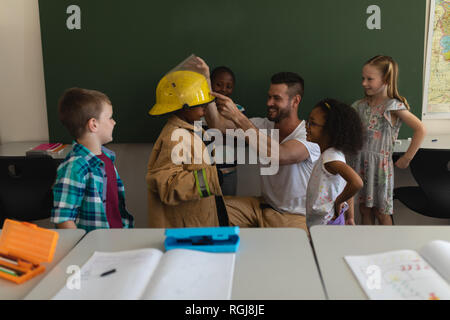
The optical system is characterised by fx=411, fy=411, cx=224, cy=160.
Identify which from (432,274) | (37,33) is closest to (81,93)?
(432,274)

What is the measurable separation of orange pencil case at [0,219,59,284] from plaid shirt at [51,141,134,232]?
39 centimetres

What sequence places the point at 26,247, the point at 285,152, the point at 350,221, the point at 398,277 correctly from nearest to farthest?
the point at 398,277 < the point at 26,247 < the point at 350,221 < the point at 285,152

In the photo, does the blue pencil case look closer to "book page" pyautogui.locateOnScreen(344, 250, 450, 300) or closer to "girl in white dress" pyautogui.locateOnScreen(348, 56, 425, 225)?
"book page" pyautogui.locateOnScreen(344, 250, 450, 300)

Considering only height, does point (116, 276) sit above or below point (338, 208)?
above

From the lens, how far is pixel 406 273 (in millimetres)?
1015

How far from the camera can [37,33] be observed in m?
3.11

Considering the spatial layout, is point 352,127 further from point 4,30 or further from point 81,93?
point 4,30

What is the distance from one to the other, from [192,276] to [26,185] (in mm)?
1735

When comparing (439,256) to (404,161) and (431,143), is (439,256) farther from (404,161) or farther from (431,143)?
(431,143)

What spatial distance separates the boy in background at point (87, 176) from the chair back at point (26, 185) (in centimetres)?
73

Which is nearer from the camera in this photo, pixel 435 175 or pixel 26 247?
pixel 26 247

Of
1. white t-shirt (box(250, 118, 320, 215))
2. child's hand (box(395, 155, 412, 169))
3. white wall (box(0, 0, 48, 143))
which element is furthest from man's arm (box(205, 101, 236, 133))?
white wall (box(0, 0, 48, 143))

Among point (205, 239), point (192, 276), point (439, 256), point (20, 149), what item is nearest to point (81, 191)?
point (205, 239)

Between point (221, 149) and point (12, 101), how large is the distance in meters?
1.72
